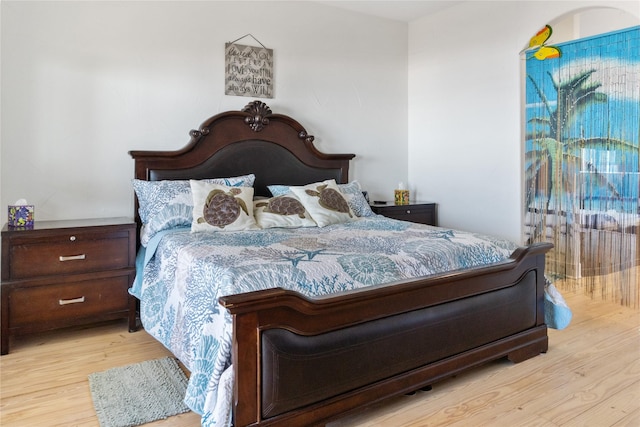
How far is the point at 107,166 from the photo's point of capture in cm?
325

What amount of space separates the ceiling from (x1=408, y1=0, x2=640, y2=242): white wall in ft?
0.36

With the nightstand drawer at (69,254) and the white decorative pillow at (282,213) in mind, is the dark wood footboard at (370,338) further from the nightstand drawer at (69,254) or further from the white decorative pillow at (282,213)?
the nightstand drawer at (69,254)

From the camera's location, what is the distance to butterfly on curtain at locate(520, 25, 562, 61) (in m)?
3.52

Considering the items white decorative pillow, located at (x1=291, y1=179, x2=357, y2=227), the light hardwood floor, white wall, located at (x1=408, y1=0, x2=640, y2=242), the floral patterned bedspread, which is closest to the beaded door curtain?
white wall, located at (x1=408, y1=0, x2=640, y2=242)

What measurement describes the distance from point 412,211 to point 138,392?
2.89 m

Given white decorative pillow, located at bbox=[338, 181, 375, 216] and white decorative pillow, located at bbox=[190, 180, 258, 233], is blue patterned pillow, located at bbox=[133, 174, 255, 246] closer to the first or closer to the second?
white decorative pillow, located at bbox=[190, 180, 258, 233]

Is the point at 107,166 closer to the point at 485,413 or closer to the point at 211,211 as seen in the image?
the point at 211,211

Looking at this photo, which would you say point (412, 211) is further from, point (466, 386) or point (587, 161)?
point (466, 386)

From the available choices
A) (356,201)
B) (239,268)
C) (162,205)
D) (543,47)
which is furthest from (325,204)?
(543,47)

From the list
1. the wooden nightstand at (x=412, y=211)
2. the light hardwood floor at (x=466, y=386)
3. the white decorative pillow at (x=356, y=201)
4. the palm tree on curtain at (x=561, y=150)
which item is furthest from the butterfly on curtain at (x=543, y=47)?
the light hardwood floor at (x=466, y=386)

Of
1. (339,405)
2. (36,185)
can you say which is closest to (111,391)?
(339,405)

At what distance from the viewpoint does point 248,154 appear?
3.64 metres

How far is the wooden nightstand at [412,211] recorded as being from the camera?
160 inches

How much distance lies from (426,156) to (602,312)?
2.13m
